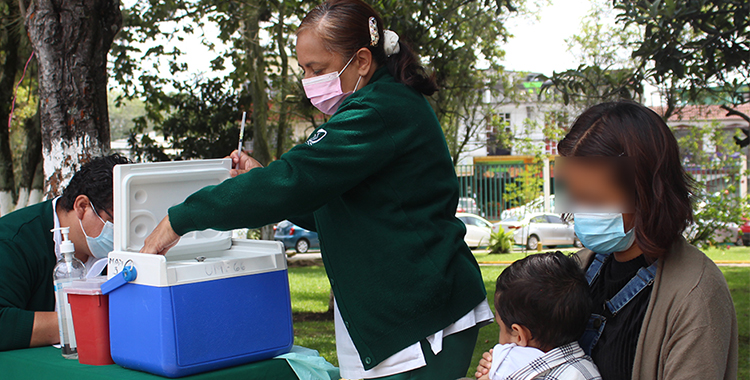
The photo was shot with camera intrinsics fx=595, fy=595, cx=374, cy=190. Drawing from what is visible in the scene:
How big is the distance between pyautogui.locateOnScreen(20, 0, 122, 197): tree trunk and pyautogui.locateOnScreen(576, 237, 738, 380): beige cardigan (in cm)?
312

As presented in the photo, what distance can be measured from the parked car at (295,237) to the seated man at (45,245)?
51.8 ft

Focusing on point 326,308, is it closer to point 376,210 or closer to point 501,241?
point 376,210

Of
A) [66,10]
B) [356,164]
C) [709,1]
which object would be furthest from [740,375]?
[66,10]

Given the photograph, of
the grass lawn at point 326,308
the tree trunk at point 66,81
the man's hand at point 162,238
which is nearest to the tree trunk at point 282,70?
the grass lawn at point 326,308

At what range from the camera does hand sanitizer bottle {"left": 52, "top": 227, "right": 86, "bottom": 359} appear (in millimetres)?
2021

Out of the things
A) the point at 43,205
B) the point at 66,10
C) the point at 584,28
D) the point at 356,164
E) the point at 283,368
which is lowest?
the point at 283,368

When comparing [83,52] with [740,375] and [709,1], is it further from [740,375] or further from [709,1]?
[740,375]

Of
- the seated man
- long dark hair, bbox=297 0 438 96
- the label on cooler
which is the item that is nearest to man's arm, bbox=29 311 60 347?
the seated man

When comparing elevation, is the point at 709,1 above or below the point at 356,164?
above

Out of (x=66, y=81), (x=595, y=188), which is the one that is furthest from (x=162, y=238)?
(x=66, y=81)

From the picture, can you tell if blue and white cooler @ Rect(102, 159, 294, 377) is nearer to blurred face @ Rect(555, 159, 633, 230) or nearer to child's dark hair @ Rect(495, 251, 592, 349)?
child's dark hair @ Rect(495, 251, 592, 349)

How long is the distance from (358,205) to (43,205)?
5.18ft

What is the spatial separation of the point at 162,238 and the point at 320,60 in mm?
700

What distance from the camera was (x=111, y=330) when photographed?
1876mm
